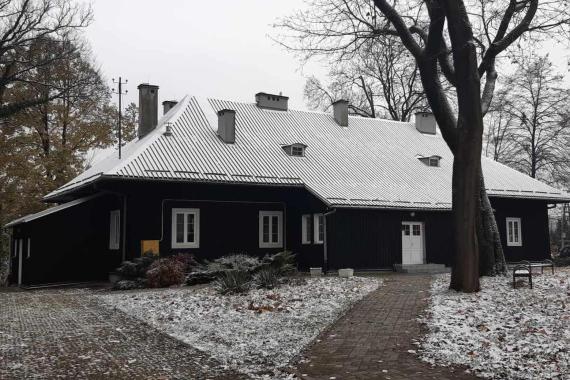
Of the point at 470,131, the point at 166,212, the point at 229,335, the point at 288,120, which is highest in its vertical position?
the point at 288,120

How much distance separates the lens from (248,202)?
69.6ft

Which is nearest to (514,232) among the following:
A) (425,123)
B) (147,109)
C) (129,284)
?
(425,123)

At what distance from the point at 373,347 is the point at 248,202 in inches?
530

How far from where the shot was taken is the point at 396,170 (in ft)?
82.0

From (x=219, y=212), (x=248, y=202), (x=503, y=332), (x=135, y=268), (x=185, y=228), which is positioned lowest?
(x=503, y=332)

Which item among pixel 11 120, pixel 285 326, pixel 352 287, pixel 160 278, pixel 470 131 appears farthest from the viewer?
pixel 11 120

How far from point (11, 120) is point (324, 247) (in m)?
16.9

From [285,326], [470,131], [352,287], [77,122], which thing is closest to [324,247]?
[352,287]

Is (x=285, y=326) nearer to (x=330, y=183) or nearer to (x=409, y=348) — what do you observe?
(x=409, y=348)

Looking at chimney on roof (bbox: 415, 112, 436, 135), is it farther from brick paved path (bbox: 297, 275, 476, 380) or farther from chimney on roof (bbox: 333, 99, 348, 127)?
brick paved path (bbox: 297, 275, 476, 380)

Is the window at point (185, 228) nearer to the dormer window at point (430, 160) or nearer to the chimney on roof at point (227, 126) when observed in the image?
the chimney on roof at point (227, 126)

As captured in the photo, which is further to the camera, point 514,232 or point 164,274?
point 514,232

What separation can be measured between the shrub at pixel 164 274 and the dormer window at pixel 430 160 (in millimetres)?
13912

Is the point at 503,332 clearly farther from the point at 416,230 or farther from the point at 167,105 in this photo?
the point at 167,105
